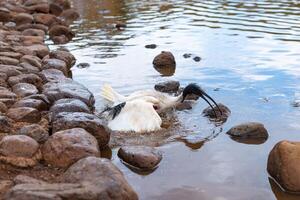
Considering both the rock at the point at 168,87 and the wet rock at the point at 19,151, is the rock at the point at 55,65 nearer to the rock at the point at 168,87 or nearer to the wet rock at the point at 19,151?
the rock at the point at 168,87

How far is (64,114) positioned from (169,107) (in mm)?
1935

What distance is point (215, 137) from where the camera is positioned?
650 cm

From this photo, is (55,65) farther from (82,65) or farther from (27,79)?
(27,79)

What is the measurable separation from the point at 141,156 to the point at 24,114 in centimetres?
171

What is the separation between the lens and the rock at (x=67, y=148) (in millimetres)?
5074

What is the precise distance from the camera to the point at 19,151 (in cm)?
509

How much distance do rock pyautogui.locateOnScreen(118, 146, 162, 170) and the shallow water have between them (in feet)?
0.30

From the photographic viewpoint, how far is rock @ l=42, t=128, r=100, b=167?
200 inches

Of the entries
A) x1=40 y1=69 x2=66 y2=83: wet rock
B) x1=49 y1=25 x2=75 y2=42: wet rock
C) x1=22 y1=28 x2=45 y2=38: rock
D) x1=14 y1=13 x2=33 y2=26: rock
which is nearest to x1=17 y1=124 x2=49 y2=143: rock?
x1=40 y1=69 x2=66 y2=83: wet rock

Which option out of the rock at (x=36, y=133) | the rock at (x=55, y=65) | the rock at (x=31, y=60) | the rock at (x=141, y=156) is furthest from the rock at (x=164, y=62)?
the rock at (x=36, y=133)

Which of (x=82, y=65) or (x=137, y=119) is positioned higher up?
(x=137, y=119)

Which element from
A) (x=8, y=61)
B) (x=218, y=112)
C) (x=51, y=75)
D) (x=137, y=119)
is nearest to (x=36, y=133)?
(x=137, y=119)

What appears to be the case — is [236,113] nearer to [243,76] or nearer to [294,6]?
[243,76]

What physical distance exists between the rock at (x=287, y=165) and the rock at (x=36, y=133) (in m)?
2.34
